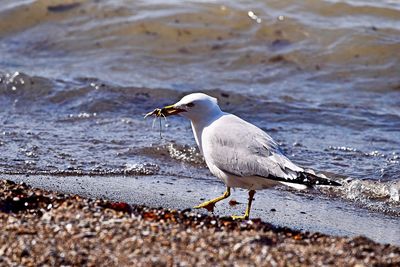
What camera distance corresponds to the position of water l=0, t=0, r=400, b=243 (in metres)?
7.46

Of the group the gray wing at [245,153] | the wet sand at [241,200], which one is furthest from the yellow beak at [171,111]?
the wet sand at [241,200]

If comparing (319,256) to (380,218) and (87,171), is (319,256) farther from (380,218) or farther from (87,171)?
(87,171)

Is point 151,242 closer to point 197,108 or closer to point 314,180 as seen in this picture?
point 314,180

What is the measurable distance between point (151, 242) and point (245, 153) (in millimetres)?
1455

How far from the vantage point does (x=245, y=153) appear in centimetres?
551

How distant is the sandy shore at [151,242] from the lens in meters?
4.04

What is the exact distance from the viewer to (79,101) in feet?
30.9

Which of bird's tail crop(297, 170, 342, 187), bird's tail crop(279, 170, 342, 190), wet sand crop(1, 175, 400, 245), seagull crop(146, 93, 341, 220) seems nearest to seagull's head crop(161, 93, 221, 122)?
seagull crop(146, 93, 341, 220)

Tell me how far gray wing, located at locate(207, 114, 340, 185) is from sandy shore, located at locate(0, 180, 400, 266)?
43cm

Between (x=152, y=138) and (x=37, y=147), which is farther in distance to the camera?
(x=152, y=138)

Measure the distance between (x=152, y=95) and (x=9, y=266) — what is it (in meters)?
5.88

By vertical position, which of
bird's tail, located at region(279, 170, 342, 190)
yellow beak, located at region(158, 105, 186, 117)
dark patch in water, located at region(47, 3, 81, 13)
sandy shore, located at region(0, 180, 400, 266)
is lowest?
sandy shore, located at region(0, 180, 400, 266)

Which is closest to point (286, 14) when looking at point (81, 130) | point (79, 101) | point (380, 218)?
point (79, 101)

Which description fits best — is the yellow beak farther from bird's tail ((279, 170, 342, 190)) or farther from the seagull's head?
bird's tail ((279, 170, 342, 190))
